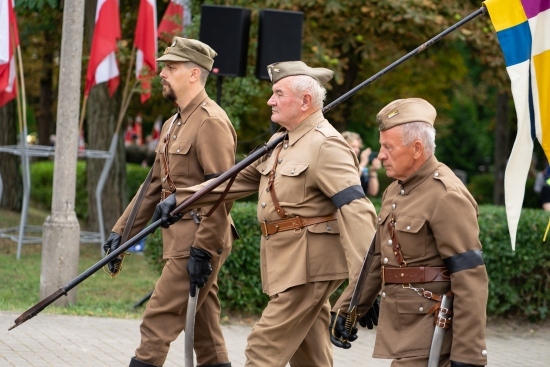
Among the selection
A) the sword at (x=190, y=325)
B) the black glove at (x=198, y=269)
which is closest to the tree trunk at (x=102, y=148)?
the sword at (x=190, y=325)

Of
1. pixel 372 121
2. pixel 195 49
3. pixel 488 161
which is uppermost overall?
pixel 195 49

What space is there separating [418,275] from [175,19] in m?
8.84

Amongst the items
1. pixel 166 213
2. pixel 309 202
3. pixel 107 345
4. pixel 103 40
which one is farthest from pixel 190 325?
pixel 103 40

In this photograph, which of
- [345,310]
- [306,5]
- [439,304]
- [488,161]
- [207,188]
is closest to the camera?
[439,304]

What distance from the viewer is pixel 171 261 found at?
579cm

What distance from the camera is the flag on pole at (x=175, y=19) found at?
12.6m

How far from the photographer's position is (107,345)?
7.67m

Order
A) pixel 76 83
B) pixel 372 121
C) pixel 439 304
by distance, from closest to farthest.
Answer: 1. pixel 439 304
2. pixel 76 83
3. pixel 372 121

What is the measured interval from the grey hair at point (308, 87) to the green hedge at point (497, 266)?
412cm

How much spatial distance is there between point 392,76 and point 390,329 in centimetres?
1520

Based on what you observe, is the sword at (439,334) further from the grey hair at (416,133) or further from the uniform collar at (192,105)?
the uniform collar at (192,105)

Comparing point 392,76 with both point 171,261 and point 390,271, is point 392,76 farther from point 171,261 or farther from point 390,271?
point 390,271

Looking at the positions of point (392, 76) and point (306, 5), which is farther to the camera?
point (392, 76)

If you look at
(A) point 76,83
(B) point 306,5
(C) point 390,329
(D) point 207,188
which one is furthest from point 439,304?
(B) point 306,5
